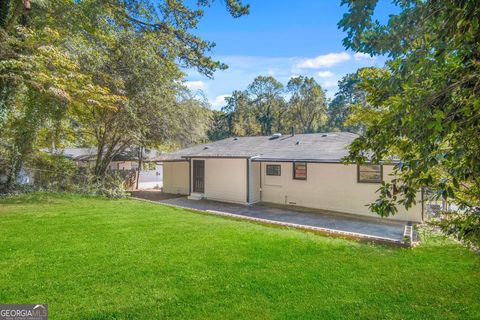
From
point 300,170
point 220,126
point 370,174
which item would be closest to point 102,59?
point 300,170

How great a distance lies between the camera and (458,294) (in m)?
4.36

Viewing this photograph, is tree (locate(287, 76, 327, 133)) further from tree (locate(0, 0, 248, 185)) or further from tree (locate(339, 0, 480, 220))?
tree (locate(339, 0, 480, 220))

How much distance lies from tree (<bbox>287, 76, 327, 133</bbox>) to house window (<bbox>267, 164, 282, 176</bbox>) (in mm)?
26794

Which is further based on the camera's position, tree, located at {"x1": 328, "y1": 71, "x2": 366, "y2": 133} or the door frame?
tree, located at {"x1": 328, "y1": 71, "x2": 366, "y2": 133}

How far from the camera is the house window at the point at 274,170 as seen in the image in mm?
14684

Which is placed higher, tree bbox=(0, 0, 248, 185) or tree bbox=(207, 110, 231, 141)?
tree bbox=(207, 110, 231, 141)

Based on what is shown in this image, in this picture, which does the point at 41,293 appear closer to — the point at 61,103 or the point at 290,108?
the point at 61,103

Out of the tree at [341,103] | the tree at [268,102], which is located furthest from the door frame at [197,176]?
the tree at [341,103]

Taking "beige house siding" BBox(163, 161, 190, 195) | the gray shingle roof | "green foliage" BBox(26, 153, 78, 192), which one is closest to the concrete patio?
the gray shingle roof

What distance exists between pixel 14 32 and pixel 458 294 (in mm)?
13713

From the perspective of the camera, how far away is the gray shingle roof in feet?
43.4

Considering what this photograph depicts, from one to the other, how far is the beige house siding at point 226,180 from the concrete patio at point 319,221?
76 cm

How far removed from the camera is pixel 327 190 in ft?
43.0

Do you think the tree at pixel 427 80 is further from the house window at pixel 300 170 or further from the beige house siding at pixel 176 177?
the beige house siding at pixel 176 177
